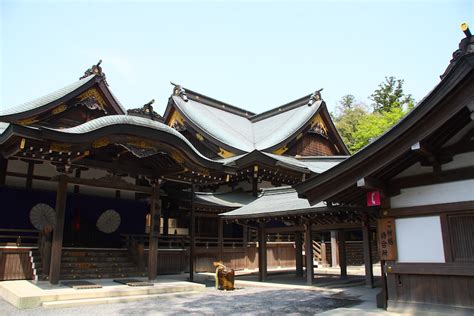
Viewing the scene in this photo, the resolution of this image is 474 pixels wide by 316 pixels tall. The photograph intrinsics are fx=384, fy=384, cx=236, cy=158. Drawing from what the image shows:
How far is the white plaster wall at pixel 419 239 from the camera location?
21.6ft

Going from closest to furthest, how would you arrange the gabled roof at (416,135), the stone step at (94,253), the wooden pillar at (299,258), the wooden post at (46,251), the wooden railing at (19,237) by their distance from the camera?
the gabled roof at (416,135), the wooden post at (46,251), the wooden railing at (19,237), the stone step at (94,253), the wooden pillar at (299,258)

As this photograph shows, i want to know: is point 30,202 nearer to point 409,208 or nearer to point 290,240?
point 409,208

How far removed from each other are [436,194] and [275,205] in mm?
7591

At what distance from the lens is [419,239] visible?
680cm

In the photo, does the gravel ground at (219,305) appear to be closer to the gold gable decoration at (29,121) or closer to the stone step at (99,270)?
the stone step at (99,270)

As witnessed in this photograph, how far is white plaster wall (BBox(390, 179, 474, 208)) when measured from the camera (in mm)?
6332

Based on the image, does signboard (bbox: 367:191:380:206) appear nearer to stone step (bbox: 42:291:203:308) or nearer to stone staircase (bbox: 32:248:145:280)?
stone step (bbox: 42:291:203:308)

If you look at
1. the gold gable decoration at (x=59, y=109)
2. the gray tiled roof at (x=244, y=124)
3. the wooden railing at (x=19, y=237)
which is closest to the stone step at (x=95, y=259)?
the wooden railing at (x=19, y=237)

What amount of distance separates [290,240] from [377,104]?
30.6 metres

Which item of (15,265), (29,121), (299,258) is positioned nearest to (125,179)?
(29,121)

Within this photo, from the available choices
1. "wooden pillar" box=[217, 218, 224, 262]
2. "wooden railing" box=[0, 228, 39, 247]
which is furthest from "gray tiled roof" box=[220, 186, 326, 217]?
"wooden railing" box=[0, 228, 39, 247]

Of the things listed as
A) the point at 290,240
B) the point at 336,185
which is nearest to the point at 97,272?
the point at 336,185

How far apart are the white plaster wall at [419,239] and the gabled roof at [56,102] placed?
13.1m

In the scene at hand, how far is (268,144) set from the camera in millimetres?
20359
